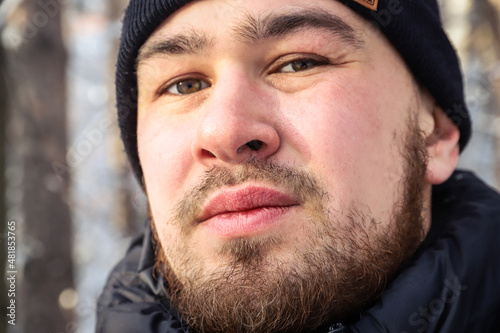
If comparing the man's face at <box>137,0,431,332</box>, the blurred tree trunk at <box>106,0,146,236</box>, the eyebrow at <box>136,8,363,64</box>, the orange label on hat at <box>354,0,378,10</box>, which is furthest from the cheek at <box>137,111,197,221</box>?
the blurred tree trunk at <box>106,0,146,236</box>

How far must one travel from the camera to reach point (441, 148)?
77.5 inches

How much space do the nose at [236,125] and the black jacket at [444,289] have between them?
0.72 m

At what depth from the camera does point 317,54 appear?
1611mm

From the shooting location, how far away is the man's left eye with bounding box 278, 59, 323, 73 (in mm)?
1643

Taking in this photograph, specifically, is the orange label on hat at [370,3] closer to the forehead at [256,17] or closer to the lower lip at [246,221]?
the forehead at [256,17]

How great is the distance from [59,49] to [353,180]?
14.7ft

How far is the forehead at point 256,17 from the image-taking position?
5.12 feet

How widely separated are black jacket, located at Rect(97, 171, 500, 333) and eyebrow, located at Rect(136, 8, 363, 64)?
0.89m

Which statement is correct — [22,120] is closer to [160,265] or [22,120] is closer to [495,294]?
[160,265]

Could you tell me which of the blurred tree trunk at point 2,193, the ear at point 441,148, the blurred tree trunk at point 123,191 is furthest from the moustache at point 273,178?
the blurred tree trunk at point 123,191

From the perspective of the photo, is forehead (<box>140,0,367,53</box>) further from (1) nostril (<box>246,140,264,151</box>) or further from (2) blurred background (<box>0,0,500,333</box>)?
(2) blurred background (<box>0,0,500,333</box>)

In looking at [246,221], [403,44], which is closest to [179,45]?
[246,221]

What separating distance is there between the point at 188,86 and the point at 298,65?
0.51 m

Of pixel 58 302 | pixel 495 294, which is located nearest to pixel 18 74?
pixel 58 302
